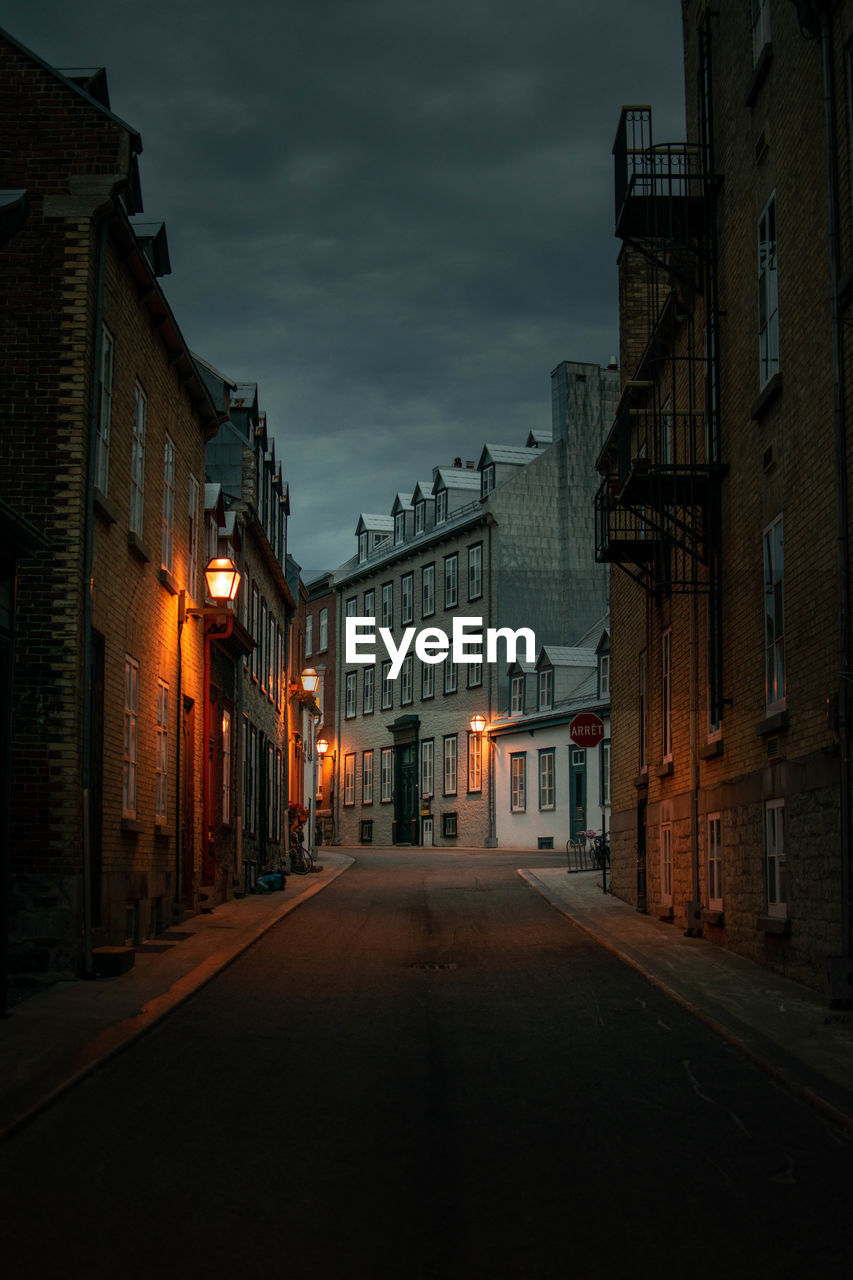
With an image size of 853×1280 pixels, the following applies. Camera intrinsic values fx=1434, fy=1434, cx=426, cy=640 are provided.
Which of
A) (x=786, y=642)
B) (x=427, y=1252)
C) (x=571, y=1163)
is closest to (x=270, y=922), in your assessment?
(x=786, y=642)

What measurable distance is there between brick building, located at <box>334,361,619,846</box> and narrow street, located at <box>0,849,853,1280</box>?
132 feet

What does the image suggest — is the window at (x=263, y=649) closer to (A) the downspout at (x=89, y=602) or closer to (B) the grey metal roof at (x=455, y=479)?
(A) the downspout at (x=89, y=602)

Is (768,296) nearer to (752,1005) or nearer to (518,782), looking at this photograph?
(752,1005)

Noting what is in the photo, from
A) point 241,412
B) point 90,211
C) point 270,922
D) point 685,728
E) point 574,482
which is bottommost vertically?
point 270,922

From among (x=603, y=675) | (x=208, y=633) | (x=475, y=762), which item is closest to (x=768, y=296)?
(x=208, y=633)

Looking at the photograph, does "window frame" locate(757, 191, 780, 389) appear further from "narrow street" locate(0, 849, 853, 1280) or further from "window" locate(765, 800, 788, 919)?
"narrow street" locate(0, 849, 853, 1280)

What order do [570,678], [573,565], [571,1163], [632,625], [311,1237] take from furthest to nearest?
[573,565]
[570,678]
[632,625]
[571,1163]
[311,1237]

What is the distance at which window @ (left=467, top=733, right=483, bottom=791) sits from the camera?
52.1 metres

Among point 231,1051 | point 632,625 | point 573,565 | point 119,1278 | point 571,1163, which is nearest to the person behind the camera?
point 119,1278

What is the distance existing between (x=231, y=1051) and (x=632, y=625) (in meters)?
15.8

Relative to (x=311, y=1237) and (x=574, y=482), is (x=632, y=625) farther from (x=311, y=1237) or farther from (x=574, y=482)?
(x=574, y=482)

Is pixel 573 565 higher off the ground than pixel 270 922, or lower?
higher

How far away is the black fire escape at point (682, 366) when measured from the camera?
1698 cm

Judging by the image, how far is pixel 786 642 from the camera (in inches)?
525
